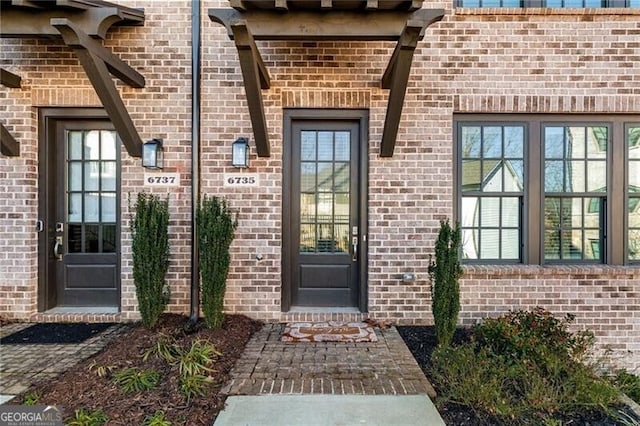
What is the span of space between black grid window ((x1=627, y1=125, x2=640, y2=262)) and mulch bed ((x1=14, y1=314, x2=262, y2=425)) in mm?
4734

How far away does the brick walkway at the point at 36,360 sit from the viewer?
298 cm

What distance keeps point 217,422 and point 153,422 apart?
0.39m

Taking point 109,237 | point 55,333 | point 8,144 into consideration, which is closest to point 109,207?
point 109,237

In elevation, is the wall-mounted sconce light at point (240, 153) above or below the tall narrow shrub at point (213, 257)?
above

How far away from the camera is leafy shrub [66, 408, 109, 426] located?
2.38m

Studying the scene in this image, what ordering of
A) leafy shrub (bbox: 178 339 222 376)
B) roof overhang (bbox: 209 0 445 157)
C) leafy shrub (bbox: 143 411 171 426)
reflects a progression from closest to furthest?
leafy shrub (bbox: 143 411 171 426)
leafy shrub (bbox: 178 339 222 376)
roof overhang (bbox: 209 0 445 157)

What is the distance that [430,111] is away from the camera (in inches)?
172

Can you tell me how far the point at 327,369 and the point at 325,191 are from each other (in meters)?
2.12

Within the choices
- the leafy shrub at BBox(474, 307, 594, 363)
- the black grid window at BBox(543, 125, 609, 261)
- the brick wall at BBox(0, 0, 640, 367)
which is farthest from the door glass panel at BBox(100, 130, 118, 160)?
the black grid window at BBox(543, 125, 609, 261)

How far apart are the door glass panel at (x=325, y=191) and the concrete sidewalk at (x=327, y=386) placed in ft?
4.28

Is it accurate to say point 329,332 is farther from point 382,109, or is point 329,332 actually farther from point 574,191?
point 574,191

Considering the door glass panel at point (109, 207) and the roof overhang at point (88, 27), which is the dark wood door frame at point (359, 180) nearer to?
the roof overhang at point (88, 27)

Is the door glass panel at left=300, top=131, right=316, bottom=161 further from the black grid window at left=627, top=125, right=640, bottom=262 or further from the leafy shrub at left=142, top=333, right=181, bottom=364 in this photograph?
the black grid window at left=627, top=125, right=640, bottom=262

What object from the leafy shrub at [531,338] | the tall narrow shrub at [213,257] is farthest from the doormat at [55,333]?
the leafy shrub at [531,338]
